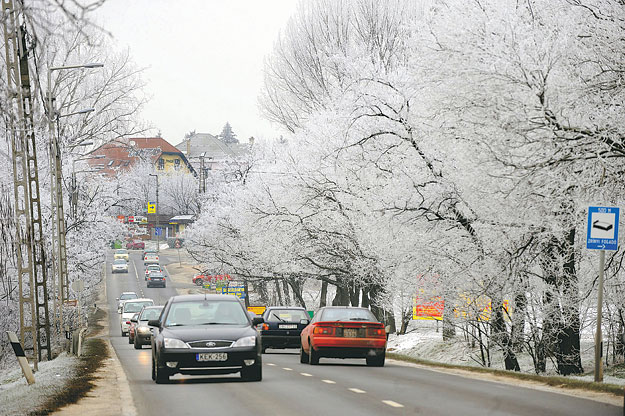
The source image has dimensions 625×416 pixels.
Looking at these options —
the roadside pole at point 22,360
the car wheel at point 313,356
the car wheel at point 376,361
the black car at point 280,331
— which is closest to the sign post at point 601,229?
the car wheel at point 376,361

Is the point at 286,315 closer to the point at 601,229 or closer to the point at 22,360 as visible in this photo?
the point at 22,360

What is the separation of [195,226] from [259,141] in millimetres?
16083

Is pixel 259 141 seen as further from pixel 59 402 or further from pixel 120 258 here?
pixel 59 402

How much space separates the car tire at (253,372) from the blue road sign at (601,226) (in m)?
6.00

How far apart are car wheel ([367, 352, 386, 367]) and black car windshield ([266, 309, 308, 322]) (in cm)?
879

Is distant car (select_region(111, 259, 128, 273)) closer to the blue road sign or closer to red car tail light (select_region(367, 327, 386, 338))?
red car tail light (select_region(367, 327, 386, 338))

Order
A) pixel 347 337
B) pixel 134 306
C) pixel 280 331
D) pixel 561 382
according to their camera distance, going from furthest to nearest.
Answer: pixel 134 306
pixel 280 331
pixel 347 337
pixel 561 382

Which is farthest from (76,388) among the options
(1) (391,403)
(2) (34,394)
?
(1) (391,403)

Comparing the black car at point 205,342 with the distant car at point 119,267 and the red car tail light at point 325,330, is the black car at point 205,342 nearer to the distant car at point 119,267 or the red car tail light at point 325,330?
the red car tail light at point 325,330

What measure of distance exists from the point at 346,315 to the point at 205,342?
7197 millimetres

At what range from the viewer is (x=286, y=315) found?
33.0 m

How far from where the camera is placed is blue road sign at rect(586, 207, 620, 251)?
16953mm

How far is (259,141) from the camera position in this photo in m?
88.8

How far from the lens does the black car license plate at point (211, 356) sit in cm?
1703
